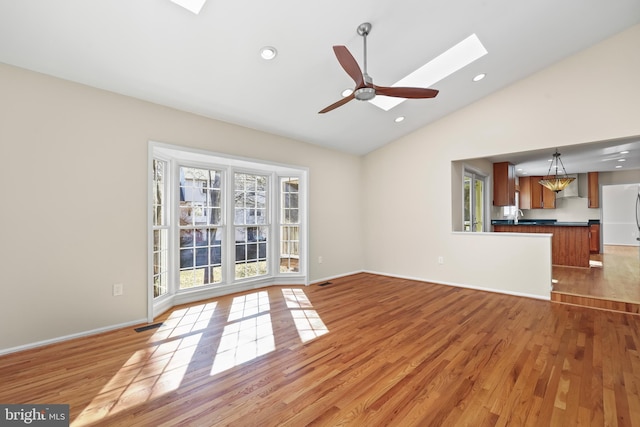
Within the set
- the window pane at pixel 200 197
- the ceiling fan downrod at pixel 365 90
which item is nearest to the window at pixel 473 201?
the ceiling fan downrod at pixel 365 90

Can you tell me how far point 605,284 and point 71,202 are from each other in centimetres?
742

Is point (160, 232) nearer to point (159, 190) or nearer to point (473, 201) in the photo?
point (159, 190)

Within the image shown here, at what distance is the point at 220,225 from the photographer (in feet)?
14.9

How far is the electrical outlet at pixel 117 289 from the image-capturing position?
312cm

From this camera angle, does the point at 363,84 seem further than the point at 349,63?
Yes

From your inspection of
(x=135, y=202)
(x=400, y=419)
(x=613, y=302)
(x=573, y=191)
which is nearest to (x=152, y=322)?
(x=135, y=202)

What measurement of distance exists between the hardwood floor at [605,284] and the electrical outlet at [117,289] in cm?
572

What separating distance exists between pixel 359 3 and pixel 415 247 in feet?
13.7

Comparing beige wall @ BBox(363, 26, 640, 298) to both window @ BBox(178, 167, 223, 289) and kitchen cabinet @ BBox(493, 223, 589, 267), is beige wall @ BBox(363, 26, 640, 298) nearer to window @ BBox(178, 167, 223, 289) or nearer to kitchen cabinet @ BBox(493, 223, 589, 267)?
kitchen cabinet @ BBox(493, 223, 589, 267)

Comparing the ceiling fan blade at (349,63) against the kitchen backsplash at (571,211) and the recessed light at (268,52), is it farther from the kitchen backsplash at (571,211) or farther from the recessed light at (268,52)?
the kitchen backsplash at (571,211)

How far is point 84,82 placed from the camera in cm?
290

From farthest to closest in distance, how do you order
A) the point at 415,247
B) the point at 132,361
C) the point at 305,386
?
the point at 415,247 < the point at 132,361 < the point at 305,386

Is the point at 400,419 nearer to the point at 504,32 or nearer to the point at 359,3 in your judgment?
the point at 359,3

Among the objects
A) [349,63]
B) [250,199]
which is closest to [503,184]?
[250,199]
